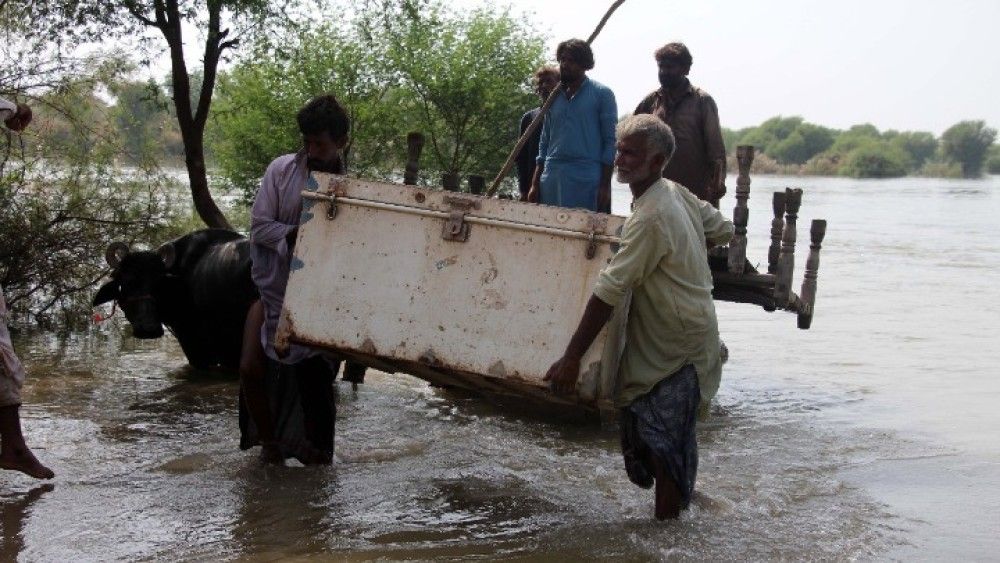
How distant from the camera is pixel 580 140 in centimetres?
746

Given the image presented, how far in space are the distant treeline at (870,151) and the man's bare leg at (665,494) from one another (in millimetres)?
80653

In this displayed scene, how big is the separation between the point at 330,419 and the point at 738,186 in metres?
3.49

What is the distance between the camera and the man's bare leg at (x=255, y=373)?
544cm

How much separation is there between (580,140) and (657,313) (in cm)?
302

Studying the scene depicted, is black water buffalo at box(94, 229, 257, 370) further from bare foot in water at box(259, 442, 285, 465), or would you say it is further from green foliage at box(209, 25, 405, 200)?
green foliage at box(209, 25, 405, 200)

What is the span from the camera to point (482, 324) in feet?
15.7

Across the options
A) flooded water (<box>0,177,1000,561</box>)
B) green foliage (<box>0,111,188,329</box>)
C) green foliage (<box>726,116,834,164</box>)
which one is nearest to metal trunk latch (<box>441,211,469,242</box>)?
flooded water (<box>0,177,1000,561</box>)

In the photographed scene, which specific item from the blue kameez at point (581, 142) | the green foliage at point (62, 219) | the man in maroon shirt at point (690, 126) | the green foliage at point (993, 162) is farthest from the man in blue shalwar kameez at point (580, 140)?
the green foliage at point (993, 162)

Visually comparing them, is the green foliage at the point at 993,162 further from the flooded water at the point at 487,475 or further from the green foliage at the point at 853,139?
the flooded water at the point at 487,475

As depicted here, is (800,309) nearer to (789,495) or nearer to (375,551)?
(789,495)

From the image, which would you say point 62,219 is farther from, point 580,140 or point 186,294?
point 580,140

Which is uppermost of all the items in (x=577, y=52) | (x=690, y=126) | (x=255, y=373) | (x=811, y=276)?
(x=577, y=52)

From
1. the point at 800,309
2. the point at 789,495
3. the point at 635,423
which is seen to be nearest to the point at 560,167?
the point at 800,309

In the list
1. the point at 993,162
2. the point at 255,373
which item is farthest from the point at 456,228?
the point at 993,162
